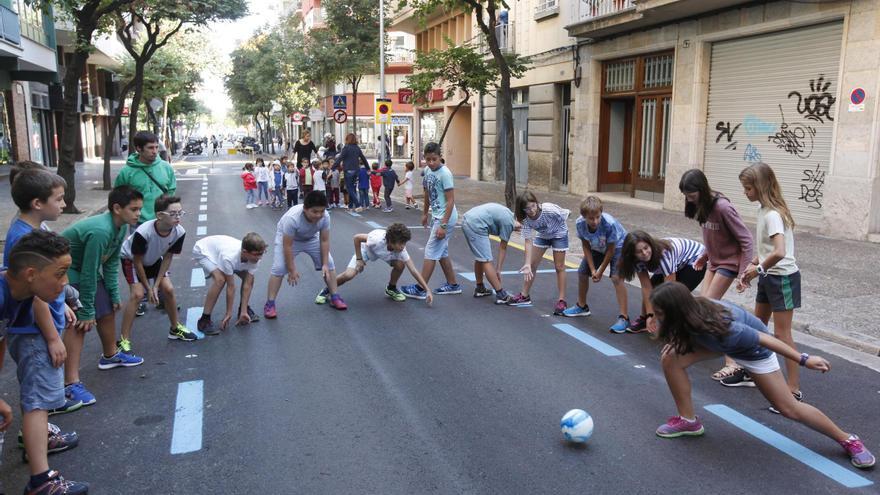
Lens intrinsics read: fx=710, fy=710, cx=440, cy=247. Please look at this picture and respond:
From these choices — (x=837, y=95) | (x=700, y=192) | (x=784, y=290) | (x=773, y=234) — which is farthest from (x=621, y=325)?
(x=837, y=95)

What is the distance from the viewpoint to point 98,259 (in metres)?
4.73

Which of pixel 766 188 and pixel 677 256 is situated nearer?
pixel 766 188

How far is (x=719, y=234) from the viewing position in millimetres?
5473

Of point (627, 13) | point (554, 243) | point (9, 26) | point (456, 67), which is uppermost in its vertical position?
point (9, 26)

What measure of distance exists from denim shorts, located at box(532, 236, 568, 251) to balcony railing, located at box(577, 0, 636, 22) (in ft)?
36.4

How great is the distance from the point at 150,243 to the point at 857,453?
544 centimetres

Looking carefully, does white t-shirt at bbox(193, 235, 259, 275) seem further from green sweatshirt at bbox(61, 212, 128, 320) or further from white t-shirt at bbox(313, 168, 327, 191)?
white t-shirt at bbox(313, 168, 327, 191)

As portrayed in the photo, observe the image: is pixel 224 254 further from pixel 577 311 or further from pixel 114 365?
pixel 577 311

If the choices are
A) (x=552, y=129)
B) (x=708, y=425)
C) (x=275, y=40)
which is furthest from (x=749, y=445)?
(x=275, y=40)

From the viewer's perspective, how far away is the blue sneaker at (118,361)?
5.66m

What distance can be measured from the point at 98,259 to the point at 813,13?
1265 centimetres

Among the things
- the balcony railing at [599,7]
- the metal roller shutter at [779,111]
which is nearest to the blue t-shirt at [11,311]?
the metal roller shutter at [779,111]

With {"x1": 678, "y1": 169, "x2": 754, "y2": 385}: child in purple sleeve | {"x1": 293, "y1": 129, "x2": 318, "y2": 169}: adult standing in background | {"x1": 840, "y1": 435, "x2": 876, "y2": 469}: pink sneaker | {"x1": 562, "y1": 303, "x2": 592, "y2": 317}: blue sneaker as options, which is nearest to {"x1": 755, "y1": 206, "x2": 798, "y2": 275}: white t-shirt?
{"x1": 678, "y1": 169, "x2": 754, "y2": 385}: child in purple sleeve

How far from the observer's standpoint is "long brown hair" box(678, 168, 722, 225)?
531 cm
